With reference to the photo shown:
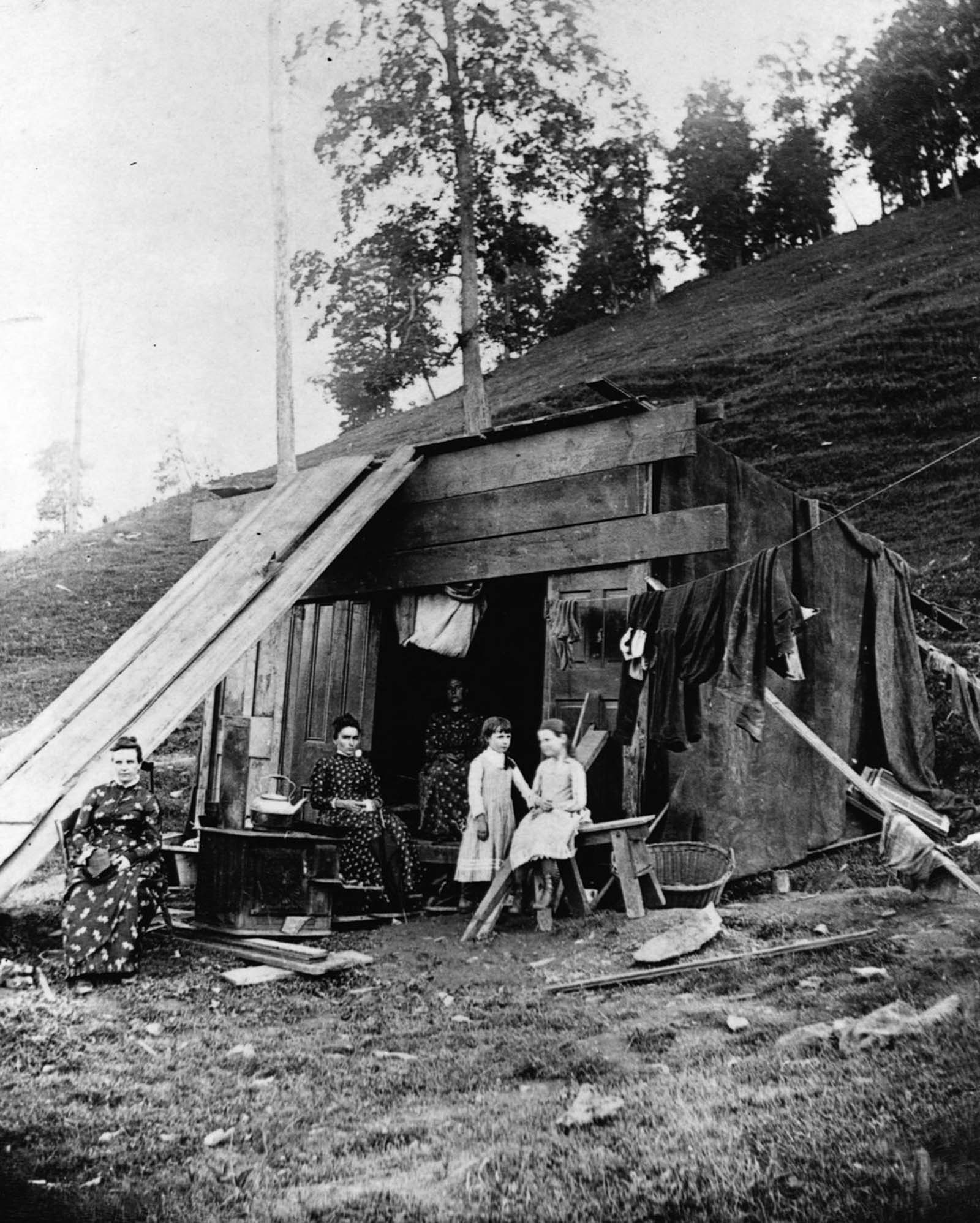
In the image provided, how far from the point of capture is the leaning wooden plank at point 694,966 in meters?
5.46

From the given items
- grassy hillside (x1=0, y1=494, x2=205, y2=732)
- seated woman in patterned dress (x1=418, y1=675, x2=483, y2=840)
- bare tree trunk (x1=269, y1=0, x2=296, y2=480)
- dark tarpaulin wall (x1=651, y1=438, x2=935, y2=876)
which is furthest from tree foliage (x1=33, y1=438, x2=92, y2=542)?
dark tarpaulin wall (x1=651, y1=438, x2=935, y2=876)

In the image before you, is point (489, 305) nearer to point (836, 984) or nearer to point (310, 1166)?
point (836, 984)

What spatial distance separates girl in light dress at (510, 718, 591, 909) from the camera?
683cm

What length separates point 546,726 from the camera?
7.19m

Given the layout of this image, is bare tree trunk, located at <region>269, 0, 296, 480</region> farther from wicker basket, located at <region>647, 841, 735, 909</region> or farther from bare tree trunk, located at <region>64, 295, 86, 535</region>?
bare tree trunk, located at <region>64, 295, 86, 535</region>

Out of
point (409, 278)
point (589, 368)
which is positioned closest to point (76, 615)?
point (409, 278)

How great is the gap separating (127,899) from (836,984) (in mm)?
3906

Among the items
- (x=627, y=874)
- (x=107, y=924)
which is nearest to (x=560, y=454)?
(x=627, y=874)

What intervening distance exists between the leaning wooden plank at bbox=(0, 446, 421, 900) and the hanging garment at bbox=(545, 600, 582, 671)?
1.66m

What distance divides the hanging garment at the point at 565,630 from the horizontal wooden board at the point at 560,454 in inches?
42.0

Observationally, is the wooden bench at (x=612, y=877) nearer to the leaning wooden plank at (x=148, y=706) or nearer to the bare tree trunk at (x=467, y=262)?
the leaning wooden plank at (x=148, y=706)

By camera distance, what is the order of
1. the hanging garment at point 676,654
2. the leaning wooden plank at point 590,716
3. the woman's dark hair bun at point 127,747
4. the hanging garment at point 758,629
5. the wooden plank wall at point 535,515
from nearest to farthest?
1. the woman's dark hair bun at point 127,747
2. the hanging garment at point 758,629
3. the hanging garment at point 676,654
4. the wooden plank wall at point 535,515
5. the leaning wooden plank at point 590,716

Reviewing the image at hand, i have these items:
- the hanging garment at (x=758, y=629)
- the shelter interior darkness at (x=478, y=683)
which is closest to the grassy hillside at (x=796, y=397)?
the shelter interior darkness at (x=478, y=683)

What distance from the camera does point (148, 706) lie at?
650 centimetres
